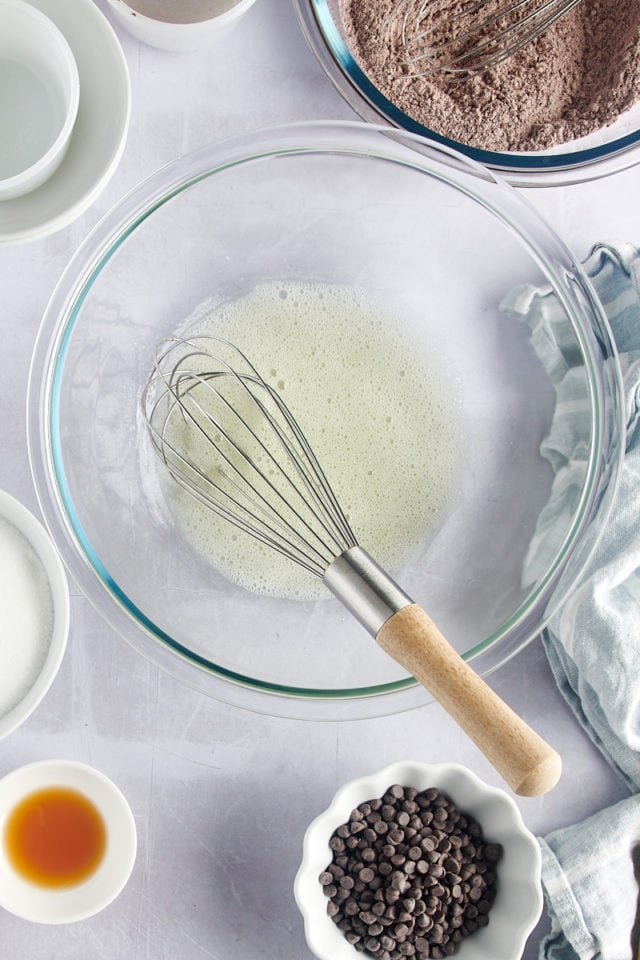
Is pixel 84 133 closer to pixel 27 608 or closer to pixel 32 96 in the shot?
pixel 32 96

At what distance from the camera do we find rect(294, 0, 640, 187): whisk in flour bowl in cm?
87

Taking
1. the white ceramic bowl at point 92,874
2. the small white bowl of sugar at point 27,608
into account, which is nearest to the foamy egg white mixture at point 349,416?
the small white bowl of sugar at point 27,608

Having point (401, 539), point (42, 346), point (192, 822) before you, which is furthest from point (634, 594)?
point (42, 346)

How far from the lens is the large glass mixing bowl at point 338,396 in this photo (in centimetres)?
85

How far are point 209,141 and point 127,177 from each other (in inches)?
3.4

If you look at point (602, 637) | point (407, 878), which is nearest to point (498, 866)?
point (407, 878)

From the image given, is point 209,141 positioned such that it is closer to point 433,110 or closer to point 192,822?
point 433,110

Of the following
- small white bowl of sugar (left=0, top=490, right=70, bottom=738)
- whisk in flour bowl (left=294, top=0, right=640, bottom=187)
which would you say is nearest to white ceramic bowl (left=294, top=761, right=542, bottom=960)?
small white bowl of sugar (left=0, top=490, right=70, bottom=738)

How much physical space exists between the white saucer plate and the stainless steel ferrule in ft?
1.33

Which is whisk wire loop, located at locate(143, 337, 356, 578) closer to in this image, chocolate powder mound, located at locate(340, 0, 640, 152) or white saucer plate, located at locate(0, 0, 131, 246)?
white saucer plate, located at locate(0, 0, 131, 246)

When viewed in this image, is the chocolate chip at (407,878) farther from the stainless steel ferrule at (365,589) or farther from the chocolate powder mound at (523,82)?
the chocolate powder mound at (523,82)

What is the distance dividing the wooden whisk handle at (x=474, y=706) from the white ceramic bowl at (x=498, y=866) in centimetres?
23

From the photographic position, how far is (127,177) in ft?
3.03

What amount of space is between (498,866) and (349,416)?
17.6 inches
